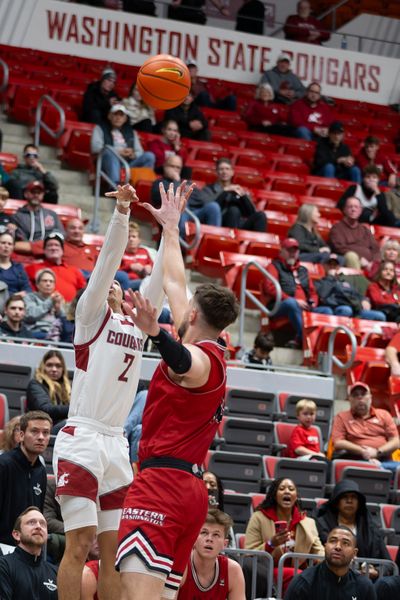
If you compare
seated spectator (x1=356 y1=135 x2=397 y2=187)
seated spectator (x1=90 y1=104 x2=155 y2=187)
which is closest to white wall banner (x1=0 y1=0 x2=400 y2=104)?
seated spectator (x1=356 y1=135 x2=397 y2=187)

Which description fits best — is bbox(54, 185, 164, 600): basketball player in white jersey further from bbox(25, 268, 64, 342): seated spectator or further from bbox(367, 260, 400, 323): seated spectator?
bbox(367, 260, 400, 323): seated spectator

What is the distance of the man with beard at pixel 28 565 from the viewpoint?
6.86 m

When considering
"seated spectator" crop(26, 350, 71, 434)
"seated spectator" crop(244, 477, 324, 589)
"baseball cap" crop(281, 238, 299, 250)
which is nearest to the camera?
"seated spectator" crop(244, 477, 324, 589)

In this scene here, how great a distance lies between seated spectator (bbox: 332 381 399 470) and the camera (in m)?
10.4

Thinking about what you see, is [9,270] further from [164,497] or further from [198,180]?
[164,497]

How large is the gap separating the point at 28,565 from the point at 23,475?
0.69m

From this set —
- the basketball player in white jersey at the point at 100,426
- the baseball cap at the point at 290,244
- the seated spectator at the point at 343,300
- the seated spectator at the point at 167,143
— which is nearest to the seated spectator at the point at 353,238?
the seated spectator at the point at 343,300

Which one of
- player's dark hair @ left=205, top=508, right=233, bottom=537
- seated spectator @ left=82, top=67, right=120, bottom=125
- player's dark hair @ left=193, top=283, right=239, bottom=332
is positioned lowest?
player's dark hair @ left=205, top=508, right=233, bottom=537

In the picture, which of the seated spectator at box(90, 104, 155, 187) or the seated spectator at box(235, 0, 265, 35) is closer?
the seated spectator at box(90, 104, 155, 187)

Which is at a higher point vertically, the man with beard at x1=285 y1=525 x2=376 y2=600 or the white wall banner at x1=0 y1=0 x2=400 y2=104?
the white wall banner at x1=0 y1=0 x2=400 y2=104

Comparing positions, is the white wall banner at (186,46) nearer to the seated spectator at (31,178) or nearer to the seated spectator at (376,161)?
the seated spectator at (376,161)

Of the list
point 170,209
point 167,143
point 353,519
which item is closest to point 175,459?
point 170,209

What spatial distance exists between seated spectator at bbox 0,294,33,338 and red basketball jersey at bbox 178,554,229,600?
4007 millimetres

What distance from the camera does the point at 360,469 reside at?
9836 mm
